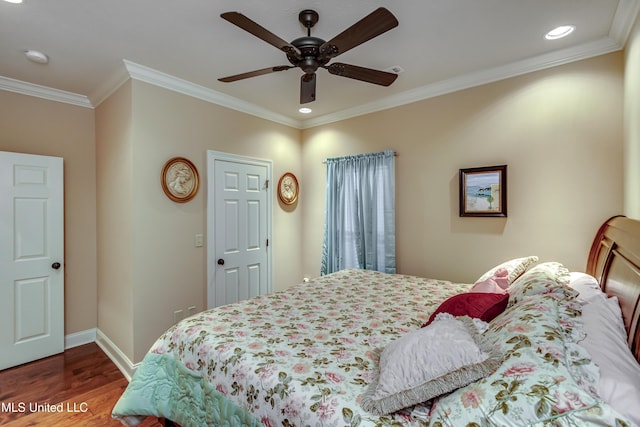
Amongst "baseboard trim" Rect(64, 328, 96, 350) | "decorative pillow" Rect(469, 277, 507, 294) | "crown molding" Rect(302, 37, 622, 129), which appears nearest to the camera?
"decorative pillow" Rect(469, 277, 507, 294)

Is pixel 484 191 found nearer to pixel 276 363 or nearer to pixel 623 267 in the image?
pixel 623 267

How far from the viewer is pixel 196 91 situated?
3.11 metres

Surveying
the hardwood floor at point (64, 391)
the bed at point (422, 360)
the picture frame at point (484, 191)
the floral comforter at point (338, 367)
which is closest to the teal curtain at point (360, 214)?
the picture frame at point (484, 191)

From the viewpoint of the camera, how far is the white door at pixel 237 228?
10.8ft

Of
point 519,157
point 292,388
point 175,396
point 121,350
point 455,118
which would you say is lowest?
point 121,350

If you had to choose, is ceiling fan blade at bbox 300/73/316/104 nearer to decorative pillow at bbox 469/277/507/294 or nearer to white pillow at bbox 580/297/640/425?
decorative pillow at bbox 469/277/507/294

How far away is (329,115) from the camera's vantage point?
3984 mm

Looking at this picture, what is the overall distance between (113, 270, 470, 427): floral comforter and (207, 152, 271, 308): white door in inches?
49.9

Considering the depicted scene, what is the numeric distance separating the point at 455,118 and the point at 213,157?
2.54 metres

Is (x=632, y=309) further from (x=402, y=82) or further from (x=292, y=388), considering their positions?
(x=402, y=82)

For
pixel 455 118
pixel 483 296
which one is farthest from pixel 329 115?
pixel 483 296

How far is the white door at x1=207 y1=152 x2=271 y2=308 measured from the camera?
130 inches

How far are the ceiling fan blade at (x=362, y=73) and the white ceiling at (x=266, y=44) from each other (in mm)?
330

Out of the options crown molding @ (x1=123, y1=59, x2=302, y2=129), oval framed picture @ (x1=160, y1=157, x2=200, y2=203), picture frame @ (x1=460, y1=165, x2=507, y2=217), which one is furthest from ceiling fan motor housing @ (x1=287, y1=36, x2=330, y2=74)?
picture frame @ (x1=460, y1=165, x2=507, y2=217)
